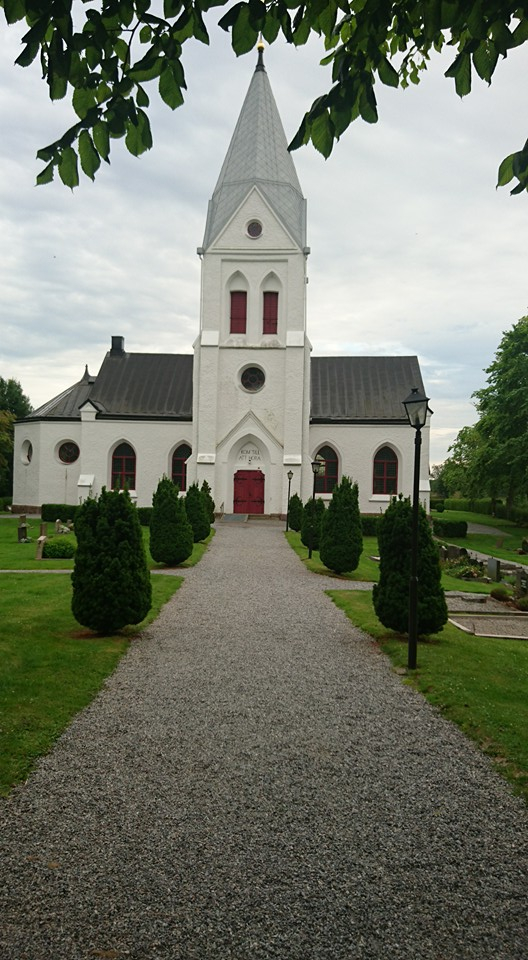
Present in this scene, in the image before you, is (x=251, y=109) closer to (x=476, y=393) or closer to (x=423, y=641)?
(x=476, y=393)

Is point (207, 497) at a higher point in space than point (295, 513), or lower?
higher

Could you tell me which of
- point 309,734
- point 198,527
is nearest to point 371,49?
point 309,734

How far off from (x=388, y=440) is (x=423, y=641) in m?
28.4

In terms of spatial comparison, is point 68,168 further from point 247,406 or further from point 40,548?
point 247,406

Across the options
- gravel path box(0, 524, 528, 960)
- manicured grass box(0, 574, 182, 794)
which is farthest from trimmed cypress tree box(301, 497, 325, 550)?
gravel path box(0, 524, 528, 960)

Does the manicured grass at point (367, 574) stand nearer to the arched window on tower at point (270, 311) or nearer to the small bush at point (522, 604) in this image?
the small bush at point (522, 604)

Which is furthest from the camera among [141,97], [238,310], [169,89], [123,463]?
[123,463]

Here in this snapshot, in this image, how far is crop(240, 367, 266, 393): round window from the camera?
36688 mm

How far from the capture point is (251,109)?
38000 mm

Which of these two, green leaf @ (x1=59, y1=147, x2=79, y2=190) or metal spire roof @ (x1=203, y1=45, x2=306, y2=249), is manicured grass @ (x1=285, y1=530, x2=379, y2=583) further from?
metal spire roof @ (x1=203, y1=45, x2=306, y2=249)

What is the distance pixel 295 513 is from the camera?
30703mm

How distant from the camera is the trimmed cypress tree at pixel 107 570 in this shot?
9.69 metres

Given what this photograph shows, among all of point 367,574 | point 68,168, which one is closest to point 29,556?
point 367,574

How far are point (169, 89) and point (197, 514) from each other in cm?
2123
